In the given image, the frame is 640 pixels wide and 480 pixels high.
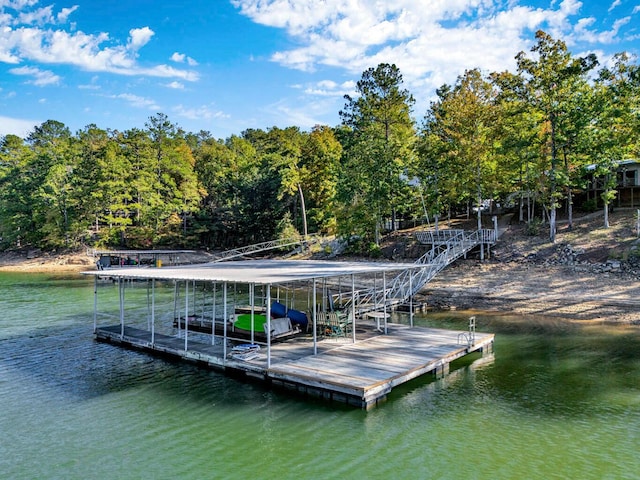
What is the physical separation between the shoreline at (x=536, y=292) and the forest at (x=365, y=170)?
193 inches

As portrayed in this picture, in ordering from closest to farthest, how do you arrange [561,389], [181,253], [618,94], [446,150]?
[561,389], [618,94], [446,150], [181,253]

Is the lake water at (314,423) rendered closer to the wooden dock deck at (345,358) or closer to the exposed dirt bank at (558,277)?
the wooden dock deck at (345,358)

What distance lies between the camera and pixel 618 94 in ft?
94.7

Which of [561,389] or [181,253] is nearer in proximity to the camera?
[561,389]

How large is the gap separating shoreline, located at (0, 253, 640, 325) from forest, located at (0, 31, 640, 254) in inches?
193

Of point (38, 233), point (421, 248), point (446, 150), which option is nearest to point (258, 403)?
point (421, 248)

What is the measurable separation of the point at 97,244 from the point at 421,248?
129ft

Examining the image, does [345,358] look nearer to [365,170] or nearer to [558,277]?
[558,277]

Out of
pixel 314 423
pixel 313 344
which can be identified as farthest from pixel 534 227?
pixel 314 423

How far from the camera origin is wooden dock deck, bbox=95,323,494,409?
40.8 feet

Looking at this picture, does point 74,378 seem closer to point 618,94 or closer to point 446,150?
point 446,150

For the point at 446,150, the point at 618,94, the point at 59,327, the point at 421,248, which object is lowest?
the point at 59,327

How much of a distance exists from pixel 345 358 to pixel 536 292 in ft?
50.7

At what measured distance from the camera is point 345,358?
47.2 feet
